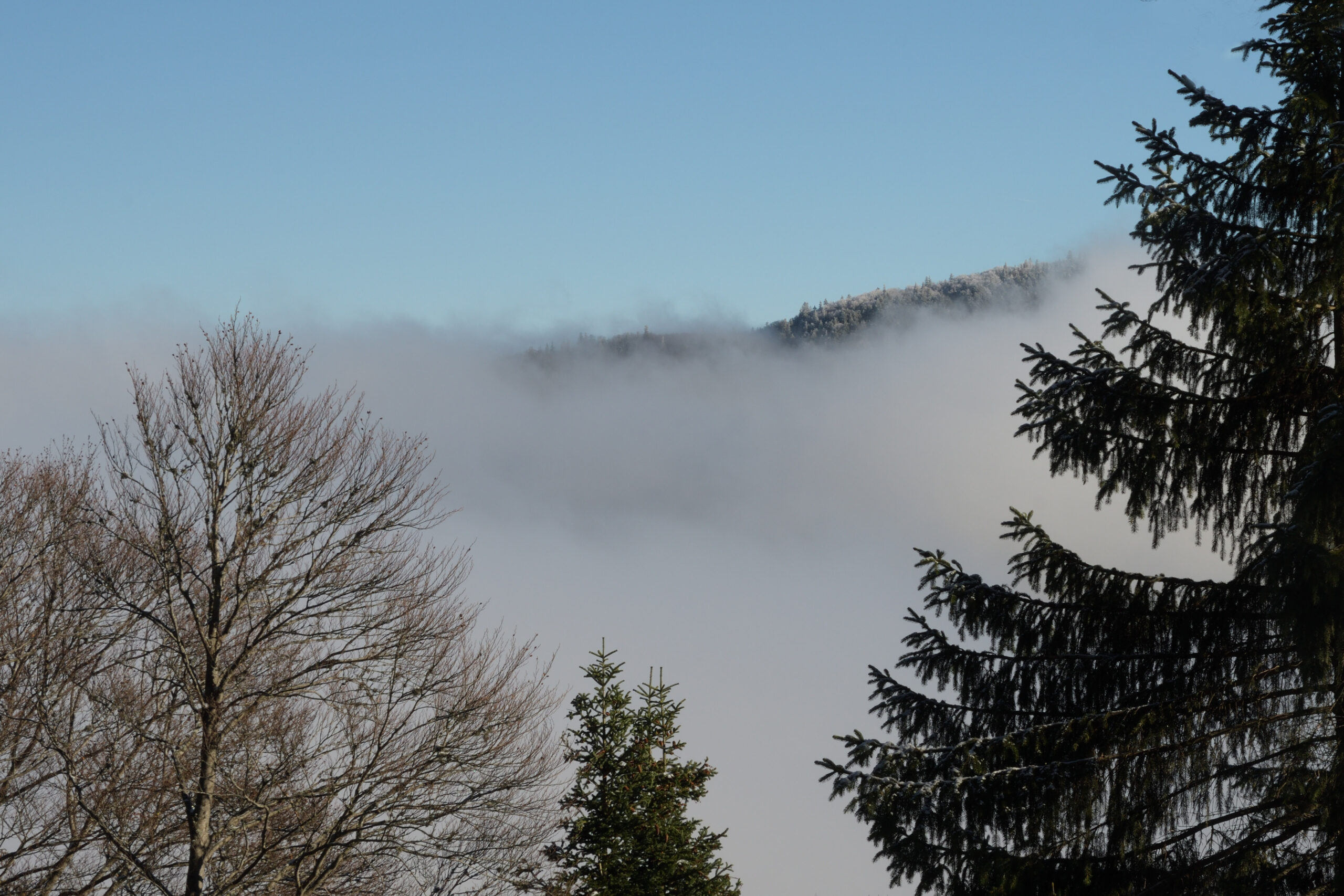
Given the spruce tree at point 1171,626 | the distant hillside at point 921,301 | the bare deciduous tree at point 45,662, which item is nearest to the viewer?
the spruce tree at point 1171,626

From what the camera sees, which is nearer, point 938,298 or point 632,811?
point 632,811

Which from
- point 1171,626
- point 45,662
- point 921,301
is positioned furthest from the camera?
point 921,301

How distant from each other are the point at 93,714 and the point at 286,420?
5.46 meters

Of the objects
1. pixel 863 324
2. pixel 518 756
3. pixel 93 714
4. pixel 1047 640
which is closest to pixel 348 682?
pixel 518 756

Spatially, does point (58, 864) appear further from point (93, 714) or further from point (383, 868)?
point (383, 868)

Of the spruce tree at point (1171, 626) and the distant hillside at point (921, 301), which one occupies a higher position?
the distant hillside at point (921, 301)

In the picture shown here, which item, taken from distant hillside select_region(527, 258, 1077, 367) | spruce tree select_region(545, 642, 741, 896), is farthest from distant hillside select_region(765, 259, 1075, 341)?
spruce tree select_region(545, 642, 741, 896)

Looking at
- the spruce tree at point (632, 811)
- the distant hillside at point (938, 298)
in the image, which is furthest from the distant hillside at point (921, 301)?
the spruce tree at point (632, 811)

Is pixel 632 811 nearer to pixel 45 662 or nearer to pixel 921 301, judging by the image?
pixel 45 662

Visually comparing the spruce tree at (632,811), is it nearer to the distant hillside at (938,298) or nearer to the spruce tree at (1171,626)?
the spruce tree at (1171,626)

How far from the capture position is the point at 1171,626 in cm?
780

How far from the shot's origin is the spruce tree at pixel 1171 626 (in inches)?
289

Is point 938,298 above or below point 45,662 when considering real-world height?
above

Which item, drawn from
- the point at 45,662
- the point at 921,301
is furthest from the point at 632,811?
the point at 921,301
